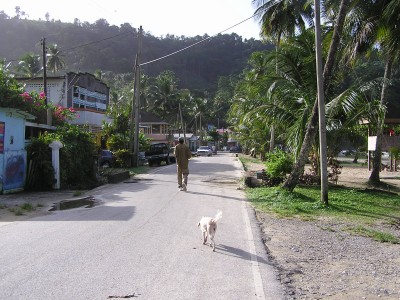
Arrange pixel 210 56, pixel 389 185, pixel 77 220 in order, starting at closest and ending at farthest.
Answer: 1. pixel 77 220
2. pixel 389 185
3. pixel 210 56

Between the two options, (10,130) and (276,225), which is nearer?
(276,225)

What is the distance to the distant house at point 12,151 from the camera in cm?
1395

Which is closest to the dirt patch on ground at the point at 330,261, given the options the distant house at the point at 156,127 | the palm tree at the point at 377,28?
the palm tree at the point at 377,28

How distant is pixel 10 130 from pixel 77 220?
6566 millimetres

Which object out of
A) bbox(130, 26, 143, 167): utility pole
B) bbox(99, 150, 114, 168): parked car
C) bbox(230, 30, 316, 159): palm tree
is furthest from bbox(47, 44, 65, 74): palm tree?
bbox(230, 30, 316, 159): palm tree

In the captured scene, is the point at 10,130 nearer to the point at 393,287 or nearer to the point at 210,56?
the point at 393,287

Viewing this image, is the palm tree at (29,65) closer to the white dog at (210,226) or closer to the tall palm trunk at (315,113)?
the tall palm trunk at (315,113)

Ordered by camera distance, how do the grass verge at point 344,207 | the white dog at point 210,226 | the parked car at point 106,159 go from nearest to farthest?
the white dog at point 210,226
the grass verge at point 344,207
the parked car at point 106,159

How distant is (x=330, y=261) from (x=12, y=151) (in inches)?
457

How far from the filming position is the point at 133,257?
6.29 meters

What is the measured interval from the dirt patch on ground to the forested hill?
161 ft

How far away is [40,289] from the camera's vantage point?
4.89 metres

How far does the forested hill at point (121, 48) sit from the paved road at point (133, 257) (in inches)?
1887

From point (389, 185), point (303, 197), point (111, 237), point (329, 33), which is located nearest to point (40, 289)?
point (111, 237)
